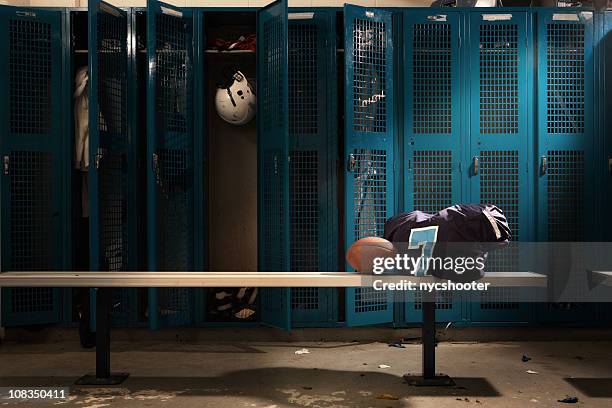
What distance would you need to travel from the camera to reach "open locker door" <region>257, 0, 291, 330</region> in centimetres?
435

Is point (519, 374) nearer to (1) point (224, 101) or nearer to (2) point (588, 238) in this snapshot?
(2) point (588, 238)

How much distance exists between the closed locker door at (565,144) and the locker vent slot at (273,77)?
1.78 m

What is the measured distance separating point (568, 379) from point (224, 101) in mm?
2986

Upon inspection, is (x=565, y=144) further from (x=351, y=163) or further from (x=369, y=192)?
(x=351, y=163)

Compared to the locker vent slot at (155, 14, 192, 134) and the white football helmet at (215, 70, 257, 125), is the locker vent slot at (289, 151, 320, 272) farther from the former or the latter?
the locker vent slot at (155, 14, 192, 134)

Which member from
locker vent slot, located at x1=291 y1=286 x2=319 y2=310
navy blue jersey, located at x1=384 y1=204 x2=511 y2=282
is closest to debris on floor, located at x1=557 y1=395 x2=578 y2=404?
navy blue jersey, located at x1=384 y1=204 x2=511 y2=282

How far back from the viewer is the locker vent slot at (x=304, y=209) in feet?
15.3

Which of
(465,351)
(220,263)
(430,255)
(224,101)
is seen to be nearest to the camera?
(430,255)

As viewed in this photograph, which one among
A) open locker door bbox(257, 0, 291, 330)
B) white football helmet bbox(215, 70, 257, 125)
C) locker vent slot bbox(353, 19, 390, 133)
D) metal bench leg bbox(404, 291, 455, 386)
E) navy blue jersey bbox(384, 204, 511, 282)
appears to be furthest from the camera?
white football helmet bbox(215, 70, 257, 125)

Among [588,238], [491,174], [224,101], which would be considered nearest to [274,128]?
[224,101]

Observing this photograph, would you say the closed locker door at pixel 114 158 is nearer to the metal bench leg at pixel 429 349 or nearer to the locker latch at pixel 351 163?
the locker latch at pixel 351 163

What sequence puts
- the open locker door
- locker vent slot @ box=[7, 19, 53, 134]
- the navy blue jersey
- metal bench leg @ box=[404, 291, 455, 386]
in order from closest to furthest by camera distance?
the navy blue jersey
metal bench leg @ box=[404, 291, 455, 386]
the open locker door
locker vent slot @ box=[7, 19, 53, 134]

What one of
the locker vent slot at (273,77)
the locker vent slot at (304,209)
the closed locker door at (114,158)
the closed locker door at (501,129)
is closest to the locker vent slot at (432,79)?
the closed locker door at (501,129)

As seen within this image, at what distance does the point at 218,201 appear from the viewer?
5.48 m
